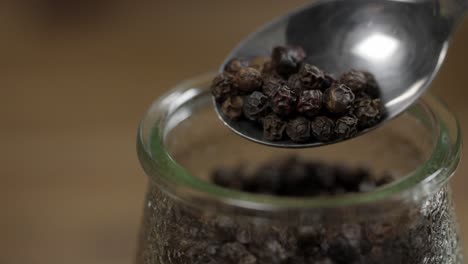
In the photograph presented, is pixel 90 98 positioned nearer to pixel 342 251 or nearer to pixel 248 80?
pixel 248 80

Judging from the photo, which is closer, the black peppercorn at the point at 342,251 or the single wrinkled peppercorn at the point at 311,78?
the black peppercorn at the point at 342,251

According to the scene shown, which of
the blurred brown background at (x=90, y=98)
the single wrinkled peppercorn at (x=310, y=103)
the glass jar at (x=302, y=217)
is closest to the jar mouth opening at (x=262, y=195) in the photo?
the glass jar at (x=302, y=217)

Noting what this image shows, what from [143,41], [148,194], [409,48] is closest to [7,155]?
[143,41]

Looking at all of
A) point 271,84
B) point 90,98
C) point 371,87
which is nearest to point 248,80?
point 271,84

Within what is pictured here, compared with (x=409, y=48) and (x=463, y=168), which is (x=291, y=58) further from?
(x=463, y=168)

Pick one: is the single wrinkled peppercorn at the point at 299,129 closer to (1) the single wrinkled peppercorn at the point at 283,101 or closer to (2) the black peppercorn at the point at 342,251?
(1) the single wrinkled peppercorn at the point at 283,101
